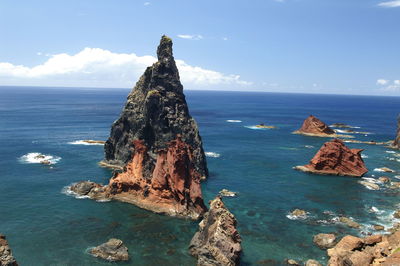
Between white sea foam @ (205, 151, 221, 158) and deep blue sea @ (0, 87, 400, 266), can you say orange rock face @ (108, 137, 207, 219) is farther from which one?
white sea foam @ (205, 151, 221, 158)

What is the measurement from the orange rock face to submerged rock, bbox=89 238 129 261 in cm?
1724

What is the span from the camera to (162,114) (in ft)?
313

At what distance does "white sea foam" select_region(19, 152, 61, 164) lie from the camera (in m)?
109

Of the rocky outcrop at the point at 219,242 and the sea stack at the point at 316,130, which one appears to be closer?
the rocky outcrop at the point at 219,242

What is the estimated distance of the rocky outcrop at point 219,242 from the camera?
163 feet

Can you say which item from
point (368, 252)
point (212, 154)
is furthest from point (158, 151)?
point (212, 154)

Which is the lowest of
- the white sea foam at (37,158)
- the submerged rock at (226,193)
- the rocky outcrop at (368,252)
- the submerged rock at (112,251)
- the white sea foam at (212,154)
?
the submerged rock at (112,251)

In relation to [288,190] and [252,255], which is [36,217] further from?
[288,190]

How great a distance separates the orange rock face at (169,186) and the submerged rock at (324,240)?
21.4 metres

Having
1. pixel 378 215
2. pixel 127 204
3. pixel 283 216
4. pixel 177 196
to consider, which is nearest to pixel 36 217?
pixel 127 204

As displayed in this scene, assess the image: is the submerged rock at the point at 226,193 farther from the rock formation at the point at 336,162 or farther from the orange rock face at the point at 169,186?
the rock formation at the point at 336,162

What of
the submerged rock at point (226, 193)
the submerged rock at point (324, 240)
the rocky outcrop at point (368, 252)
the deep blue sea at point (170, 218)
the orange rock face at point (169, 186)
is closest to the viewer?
the rocky outcrop at point (368, 252)

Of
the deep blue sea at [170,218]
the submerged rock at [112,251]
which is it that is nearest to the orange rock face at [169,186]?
the deep blue sea at [170,218]

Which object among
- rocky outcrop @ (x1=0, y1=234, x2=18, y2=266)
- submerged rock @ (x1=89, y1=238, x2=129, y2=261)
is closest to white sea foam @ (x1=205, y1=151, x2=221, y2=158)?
submerged rock @ (x1=89, y1=238, x2=129, y2=261)
